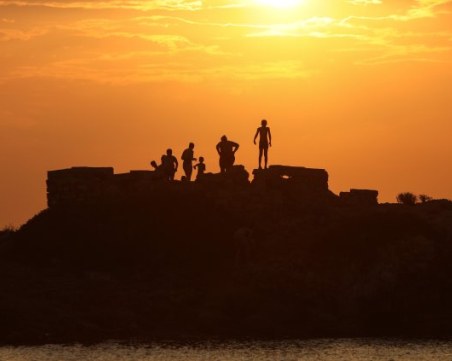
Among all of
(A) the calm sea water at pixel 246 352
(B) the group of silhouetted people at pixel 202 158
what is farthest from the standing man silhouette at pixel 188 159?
(A) the calm sea water at pixel 246 352

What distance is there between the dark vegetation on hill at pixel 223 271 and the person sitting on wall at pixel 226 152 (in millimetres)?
1335

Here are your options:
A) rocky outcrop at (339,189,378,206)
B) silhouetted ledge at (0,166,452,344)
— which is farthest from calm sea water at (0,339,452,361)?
rocky outcrop at (339,189,378,206)

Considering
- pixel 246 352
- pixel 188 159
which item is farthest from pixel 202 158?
pixel 246 352

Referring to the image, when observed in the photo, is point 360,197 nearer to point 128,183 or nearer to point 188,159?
point 188,159

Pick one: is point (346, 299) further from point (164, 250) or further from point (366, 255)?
point (164, 250)

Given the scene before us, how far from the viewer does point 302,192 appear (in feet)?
201

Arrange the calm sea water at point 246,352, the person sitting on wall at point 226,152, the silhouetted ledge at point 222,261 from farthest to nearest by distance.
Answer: the person sitting on wall at point 226,152 → the silhouetted ledge at point 222,261 → the calm sea water at point 246,352

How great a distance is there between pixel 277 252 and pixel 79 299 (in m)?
8.80

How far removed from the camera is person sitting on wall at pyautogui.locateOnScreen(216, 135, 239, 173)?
199 ft

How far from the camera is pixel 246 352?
4897cm

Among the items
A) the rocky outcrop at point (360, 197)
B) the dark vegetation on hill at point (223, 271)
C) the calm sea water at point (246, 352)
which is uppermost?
the rocky outcrop at point (360, 197)

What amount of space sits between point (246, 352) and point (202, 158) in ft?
47.6

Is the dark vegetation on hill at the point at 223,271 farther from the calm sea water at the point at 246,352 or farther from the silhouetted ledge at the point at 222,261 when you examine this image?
the calm sea water at the point at 246,352

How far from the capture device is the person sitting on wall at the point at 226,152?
199 feet
